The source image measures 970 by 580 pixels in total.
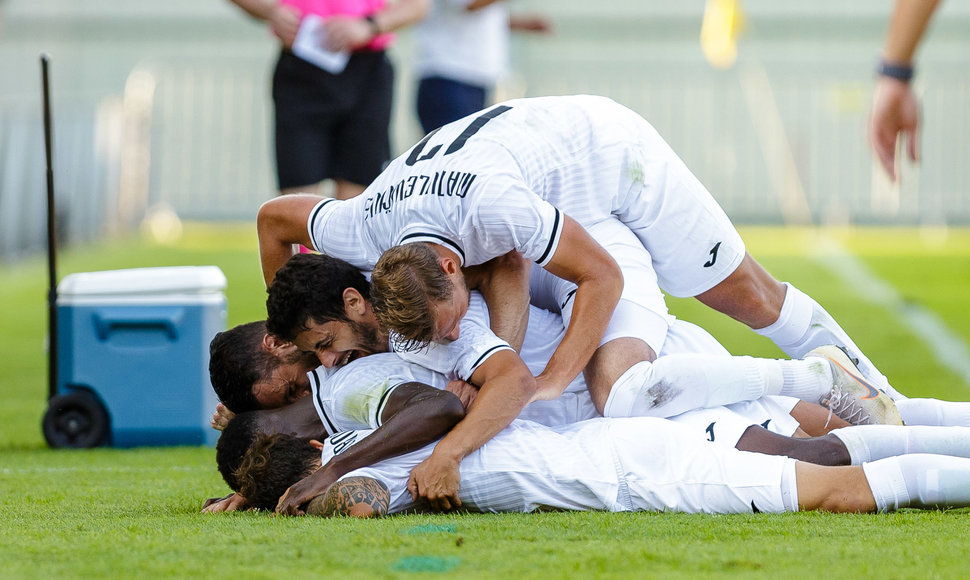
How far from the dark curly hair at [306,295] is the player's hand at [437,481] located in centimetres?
56

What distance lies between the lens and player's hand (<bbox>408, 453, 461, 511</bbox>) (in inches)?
125

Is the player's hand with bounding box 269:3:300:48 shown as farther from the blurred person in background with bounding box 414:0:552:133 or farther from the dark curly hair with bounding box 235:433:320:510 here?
the dark curly hair with bounding box 235:433:320:510

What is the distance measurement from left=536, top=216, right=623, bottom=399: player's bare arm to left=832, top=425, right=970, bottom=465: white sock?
0.70 m

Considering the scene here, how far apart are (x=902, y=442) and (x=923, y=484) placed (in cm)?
25

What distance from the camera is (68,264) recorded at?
35.6 feet

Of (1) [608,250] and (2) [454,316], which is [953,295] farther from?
(2) [454,316]

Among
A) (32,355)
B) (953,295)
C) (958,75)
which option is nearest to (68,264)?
(32,355)

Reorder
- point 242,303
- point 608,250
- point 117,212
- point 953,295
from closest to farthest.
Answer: point 608,250, point 242,303, point 953,295, point 117,212

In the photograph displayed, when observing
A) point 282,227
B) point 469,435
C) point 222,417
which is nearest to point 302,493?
point 469,435

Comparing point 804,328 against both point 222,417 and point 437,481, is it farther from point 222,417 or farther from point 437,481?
point 222,417

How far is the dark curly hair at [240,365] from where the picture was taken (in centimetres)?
373

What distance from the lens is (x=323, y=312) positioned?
3.49 meters

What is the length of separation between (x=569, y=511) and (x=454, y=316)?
1.96ft

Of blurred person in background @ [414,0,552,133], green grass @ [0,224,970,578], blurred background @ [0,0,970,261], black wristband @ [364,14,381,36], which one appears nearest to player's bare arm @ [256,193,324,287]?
green grass @ [0,224,970,578]
